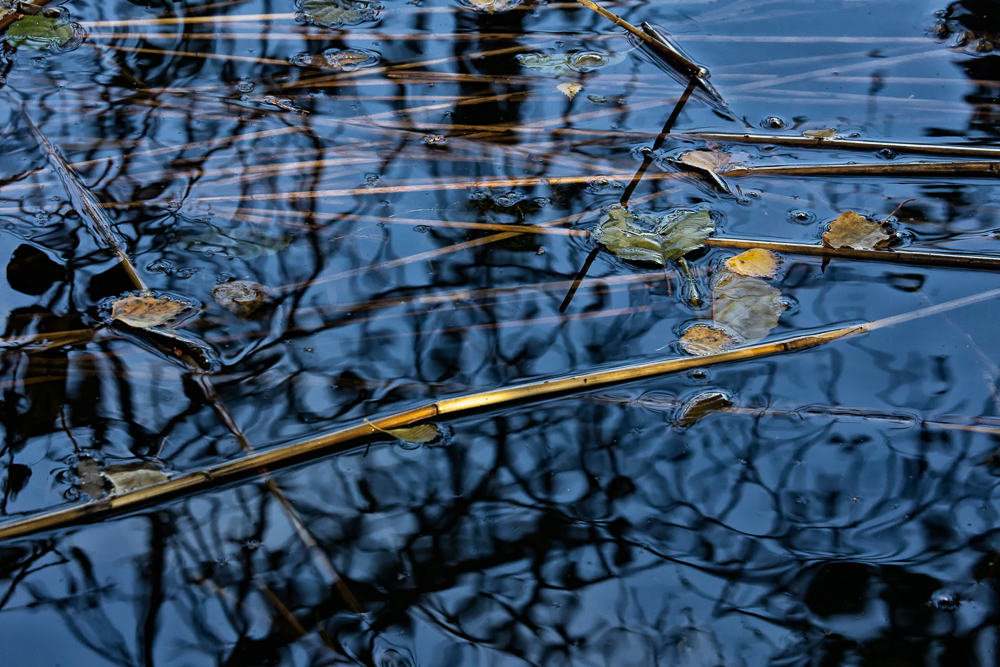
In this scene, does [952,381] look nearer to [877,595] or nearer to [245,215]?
[877,595]

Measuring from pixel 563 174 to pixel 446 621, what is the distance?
134 centimetres

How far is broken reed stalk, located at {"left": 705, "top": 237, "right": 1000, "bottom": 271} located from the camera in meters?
1.89

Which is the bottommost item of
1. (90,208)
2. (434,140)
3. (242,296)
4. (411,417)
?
(411,417)

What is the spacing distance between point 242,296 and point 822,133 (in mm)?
1790

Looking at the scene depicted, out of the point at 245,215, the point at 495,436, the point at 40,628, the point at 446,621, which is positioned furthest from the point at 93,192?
the point at 446,621

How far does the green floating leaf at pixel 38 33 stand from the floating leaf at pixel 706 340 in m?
2.49

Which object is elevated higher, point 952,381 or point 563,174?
point 563,174

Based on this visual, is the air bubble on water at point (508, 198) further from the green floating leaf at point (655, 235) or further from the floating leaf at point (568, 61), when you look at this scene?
the floating leaf at point (568, 61)

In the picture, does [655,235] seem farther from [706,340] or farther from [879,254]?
[879,254]

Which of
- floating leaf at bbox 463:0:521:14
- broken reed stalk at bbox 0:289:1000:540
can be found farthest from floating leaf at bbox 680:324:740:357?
floating leaf at bbox 463:0:521:14

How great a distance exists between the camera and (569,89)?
7.97 ft

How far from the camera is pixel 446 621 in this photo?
136 cm

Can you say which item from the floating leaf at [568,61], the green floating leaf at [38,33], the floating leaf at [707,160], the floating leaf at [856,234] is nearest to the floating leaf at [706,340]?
the floating leaf at [856,234]

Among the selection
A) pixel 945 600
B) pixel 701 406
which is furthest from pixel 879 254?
pixel 945 600
